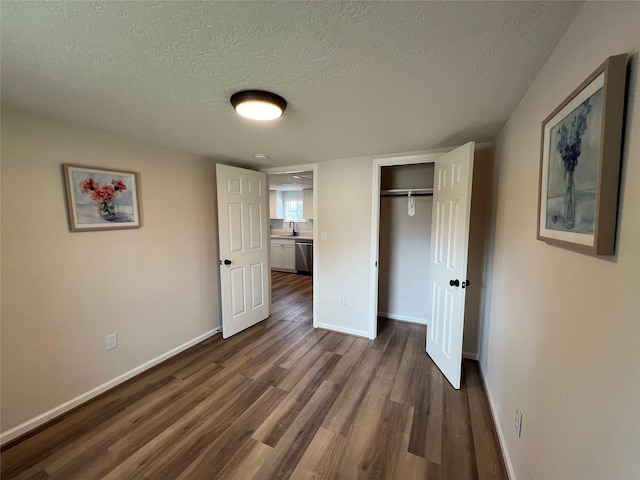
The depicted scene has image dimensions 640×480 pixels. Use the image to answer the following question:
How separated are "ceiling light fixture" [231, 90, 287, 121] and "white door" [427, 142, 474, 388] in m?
1.43

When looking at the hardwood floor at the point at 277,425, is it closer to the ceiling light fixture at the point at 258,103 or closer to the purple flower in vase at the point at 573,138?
the purple flower in vase at the point at 573,138

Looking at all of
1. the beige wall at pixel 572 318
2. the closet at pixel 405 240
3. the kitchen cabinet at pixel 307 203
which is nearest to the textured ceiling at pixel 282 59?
the beige wall at pixel 572 318

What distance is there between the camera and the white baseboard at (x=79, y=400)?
1622mm

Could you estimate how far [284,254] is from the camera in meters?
6.14

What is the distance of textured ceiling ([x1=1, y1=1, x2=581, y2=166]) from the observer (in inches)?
33.2

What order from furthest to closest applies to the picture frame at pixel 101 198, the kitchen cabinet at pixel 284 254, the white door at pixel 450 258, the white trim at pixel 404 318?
the kitchen cabinet at pixel 284 254
the white trim at pixel 404 318
the white door at pixel 450 258
the picture frame at pixel 101 198

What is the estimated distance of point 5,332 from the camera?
5.16 ft

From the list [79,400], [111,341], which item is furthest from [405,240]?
[79,400]

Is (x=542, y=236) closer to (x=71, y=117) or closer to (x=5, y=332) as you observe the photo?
(x=71, y=117)

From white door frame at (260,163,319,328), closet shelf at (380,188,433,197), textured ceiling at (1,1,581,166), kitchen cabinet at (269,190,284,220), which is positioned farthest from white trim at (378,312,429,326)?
kitchen cabinet at (269,190,284,220)

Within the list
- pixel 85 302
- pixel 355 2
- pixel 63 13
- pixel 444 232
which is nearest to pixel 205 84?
pixel 63 13

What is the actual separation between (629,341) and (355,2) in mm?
1166

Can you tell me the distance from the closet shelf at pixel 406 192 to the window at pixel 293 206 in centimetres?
363

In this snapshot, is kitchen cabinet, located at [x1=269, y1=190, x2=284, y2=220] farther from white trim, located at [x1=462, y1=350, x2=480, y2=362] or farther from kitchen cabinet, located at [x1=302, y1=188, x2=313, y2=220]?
white trim, located at [x1=462, y1=350, x2=480, y2=362]
